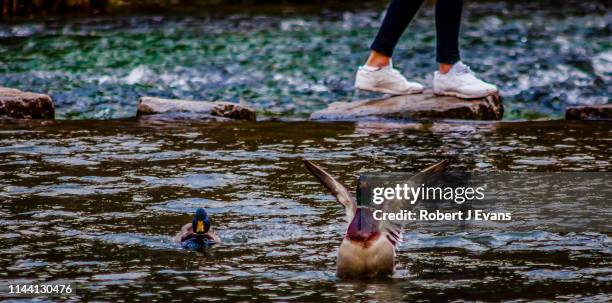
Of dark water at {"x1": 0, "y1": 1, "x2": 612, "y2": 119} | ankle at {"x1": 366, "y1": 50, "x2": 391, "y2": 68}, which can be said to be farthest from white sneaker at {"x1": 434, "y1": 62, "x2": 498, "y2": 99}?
dark water at {"x1": 0, "y1": 1, "x2": 612, "y2": 119}

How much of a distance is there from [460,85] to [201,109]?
2461 millimetres

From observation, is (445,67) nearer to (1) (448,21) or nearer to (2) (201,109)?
(1) (448,21)

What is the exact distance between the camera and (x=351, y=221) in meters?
5.45

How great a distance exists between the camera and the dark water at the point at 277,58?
43.3ft

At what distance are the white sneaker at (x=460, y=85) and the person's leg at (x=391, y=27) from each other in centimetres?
61

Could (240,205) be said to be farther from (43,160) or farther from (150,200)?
(43,160)

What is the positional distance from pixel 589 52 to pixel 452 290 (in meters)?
10.5

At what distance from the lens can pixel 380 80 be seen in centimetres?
1055

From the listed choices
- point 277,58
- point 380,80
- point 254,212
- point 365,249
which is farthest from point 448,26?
point 277,58

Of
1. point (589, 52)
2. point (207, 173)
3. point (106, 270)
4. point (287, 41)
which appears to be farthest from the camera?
point (287, 41)

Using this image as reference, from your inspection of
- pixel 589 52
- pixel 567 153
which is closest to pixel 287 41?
pixel 589 52

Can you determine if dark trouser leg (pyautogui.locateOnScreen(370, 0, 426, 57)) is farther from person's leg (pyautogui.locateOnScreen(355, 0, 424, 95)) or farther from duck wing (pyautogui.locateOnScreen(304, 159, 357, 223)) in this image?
duck wing (pyautogui.locateOnScreen(304, 159, 357, 223))

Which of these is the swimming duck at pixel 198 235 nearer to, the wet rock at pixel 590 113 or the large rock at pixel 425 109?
the large rock at pixel 425 109

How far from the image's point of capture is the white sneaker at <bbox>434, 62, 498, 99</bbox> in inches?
417
